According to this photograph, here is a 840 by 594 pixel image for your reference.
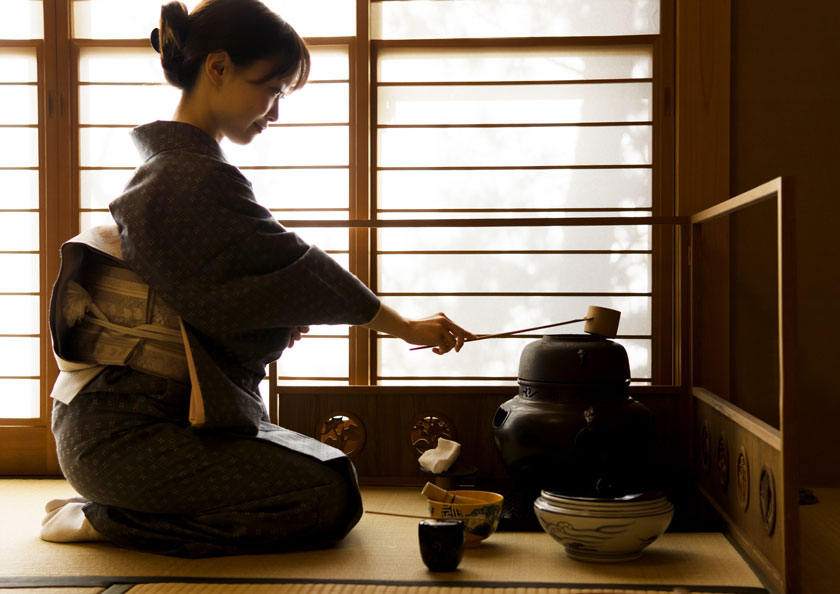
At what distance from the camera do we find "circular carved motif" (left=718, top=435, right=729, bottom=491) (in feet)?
8.02

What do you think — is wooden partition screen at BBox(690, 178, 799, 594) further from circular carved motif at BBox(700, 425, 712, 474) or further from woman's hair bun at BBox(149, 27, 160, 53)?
woman's hair bun at BBox(149, 27, 160, 53)

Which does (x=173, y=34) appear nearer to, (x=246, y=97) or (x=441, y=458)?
(x=246, y=97)

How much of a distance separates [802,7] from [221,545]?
8.59 ft

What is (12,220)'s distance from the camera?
3432mm

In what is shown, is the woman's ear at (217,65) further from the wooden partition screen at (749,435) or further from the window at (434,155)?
the wooden partition screen at (749,435)

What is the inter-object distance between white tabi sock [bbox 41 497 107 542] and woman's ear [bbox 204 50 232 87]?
47.3 inches

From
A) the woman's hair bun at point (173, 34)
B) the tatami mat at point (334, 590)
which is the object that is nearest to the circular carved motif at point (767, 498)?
the tatami mat at point (334, 590)

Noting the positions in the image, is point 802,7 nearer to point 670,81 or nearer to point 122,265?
point 670,81

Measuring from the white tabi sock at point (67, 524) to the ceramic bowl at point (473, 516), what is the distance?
882 mm

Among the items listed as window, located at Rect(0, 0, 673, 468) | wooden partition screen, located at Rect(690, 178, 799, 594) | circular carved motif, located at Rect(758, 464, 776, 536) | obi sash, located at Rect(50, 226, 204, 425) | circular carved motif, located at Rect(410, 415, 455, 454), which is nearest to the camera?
wooden partition screen, located at Rect(690, 178, 799, 594)

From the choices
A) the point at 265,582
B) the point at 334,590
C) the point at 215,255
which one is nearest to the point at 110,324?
the point at 215,255

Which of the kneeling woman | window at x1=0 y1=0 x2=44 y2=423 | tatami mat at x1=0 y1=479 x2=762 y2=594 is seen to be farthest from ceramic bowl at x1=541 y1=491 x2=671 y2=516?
window at x1=0 y1=0 x2=44 y2=423

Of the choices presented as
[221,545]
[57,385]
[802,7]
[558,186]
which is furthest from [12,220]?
[802,7]

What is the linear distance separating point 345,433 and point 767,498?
153 centimetres
